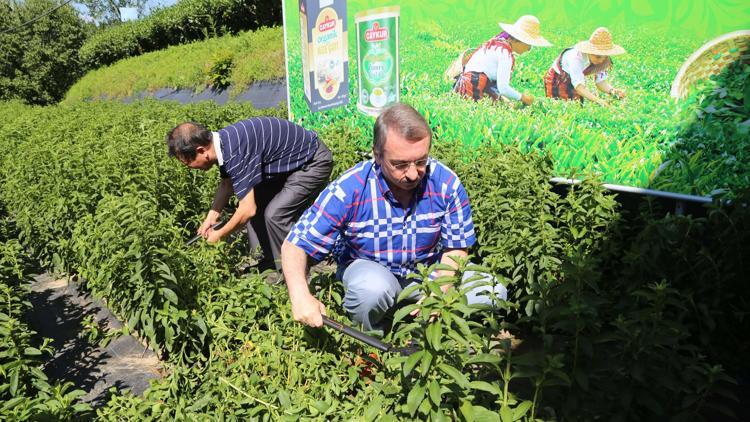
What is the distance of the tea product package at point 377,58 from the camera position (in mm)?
5516

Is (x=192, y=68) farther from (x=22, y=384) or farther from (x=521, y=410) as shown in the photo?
(x=521, y=410)

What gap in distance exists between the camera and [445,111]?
5012 mm

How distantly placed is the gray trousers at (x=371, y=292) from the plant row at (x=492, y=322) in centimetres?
14

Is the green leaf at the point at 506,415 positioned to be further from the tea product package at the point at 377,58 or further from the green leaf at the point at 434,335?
the tea product package at the point at 377,58

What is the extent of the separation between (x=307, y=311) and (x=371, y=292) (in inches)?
14.6

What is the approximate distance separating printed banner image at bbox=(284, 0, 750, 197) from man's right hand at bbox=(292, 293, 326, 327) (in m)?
1.88

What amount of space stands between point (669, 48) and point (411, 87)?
2.49m

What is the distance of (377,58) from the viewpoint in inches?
227

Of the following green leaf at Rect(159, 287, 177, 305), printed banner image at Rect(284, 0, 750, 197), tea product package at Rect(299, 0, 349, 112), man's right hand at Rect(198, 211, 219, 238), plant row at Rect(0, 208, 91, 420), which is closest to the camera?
plant row at Rect(0, 208, 91, 420)

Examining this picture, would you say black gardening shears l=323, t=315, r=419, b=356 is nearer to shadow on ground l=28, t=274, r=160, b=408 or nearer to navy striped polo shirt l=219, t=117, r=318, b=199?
shadow on ground l=28, t=274, r=160, b=408

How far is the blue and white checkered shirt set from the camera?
2639 mm

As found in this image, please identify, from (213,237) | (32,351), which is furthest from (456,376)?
(213,237)

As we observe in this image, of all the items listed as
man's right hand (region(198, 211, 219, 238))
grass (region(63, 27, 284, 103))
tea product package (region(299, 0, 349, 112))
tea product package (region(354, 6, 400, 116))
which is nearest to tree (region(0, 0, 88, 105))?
grass (region(63, 27, 284, 103))

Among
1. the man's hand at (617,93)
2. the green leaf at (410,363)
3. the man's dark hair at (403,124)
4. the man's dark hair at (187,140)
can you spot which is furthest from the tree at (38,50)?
the green leaf at (410,363)
